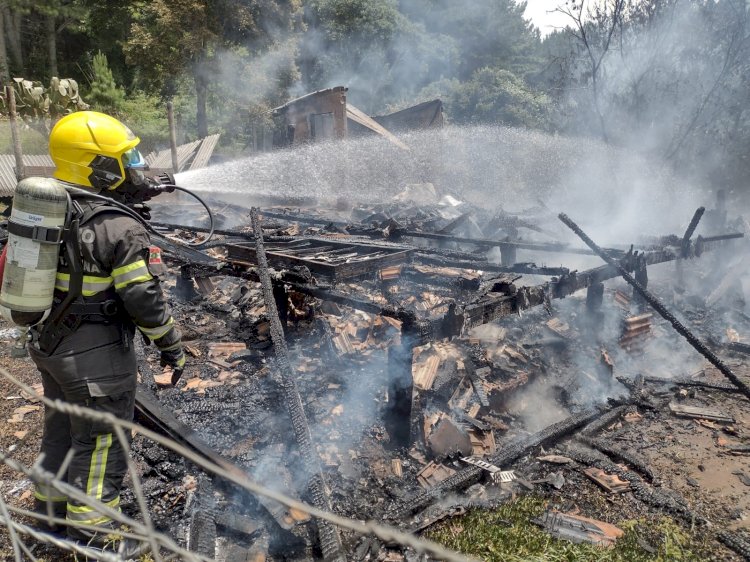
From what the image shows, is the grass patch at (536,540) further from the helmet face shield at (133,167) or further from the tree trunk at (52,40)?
the tree trunk at (52,40)

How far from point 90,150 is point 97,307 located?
3.21 feet

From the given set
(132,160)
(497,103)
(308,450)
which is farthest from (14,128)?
(497,103)

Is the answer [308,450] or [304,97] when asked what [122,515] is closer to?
[308,450]

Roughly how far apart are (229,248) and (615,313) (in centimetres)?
649

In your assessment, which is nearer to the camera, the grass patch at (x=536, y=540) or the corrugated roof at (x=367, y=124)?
the grass patch at (x=536, y=540)

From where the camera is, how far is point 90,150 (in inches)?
115

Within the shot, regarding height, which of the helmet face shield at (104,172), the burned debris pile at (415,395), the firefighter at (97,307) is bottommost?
the burned debris pile at (415,395)

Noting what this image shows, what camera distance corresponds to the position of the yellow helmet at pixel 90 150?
2.91 meters

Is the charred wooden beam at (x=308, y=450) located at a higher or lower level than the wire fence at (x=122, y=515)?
lower

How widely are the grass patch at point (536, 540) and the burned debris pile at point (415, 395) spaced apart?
0.12m

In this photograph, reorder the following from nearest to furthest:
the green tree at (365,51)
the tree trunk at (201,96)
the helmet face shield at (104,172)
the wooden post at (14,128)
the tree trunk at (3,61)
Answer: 1. the helmet face shield at (104,172)
2. the wooden post at (14,128)
3. the tree trunk at (201,96)
4. the tree trunk at (3,61)
5. the green tree at (365,51)

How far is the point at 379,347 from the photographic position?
6.46 metres

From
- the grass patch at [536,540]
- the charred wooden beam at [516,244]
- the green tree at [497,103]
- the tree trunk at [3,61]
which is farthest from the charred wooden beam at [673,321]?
the tree trunk at [3,61]

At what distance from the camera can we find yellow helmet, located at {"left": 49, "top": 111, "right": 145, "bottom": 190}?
115 inches
